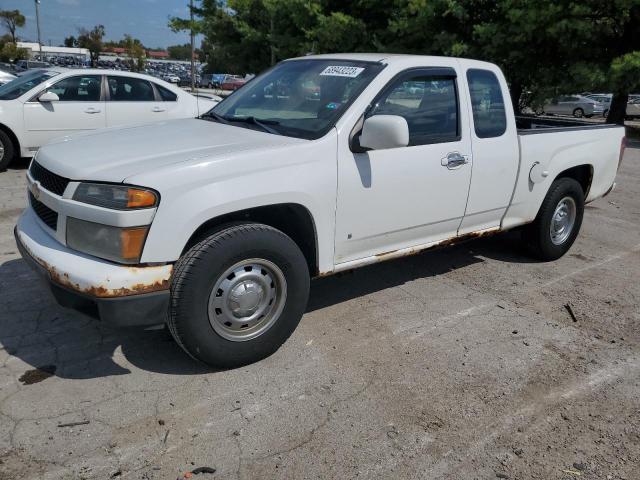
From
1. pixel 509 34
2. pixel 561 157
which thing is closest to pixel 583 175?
pixel 561 157

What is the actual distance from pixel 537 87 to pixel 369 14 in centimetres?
667

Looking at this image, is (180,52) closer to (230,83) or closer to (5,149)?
(230,83)

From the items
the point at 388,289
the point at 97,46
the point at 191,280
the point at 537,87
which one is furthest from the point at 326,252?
the point at 97,46

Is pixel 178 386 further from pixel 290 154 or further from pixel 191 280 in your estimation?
pixel 290 154

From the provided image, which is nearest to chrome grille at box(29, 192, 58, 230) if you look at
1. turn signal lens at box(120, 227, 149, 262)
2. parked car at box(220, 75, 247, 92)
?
turn signal lens at box(120, 227, 149, 262)

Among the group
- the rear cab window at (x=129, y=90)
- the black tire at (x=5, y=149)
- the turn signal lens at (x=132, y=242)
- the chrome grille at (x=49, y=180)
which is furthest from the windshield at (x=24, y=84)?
the turn signal lens at (x=132, y=242)

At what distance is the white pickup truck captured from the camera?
2.98m

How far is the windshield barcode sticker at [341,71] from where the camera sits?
159 inches

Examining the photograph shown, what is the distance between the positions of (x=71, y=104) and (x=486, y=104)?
6.77 meters

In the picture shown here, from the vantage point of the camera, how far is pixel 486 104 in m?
4.66

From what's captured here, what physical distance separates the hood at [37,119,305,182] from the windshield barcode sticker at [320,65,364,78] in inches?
29.6

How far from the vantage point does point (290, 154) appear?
3.42 m

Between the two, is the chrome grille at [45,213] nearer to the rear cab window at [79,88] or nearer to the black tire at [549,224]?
the black tire at [549,224]

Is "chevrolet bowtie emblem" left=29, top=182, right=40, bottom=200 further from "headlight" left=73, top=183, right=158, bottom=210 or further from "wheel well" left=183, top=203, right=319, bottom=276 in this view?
"wheel well" left=183, top=203, right=319, bottom=276
